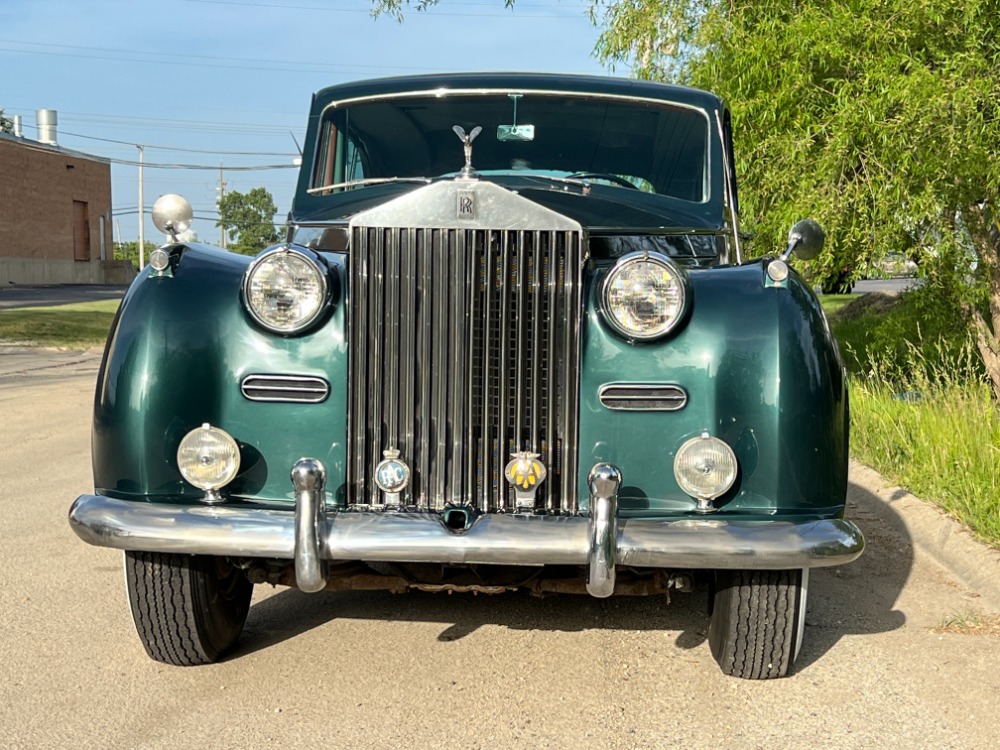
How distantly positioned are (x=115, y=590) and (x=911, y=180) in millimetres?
5753

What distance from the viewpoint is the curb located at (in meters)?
4.81

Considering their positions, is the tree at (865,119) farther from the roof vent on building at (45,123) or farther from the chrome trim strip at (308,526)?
the roof vent on building at (45,123)

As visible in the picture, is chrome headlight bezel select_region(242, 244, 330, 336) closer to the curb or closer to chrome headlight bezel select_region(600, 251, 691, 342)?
chrome headlight bezel select_region(600, 251, 691, 342)

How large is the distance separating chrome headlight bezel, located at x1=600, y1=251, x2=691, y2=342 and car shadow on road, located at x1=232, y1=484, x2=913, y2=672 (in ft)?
3.45

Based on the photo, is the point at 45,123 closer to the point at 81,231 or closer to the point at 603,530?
the point at 81,231

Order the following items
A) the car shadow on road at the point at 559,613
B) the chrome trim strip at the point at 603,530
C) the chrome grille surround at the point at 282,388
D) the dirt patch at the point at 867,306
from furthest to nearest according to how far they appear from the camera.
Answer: the dirt patch at the point at 867,306 → the car shadow on road at the point at 559,613 → the chrome grille surround at the point at 282,388 → the chrome trim strip at the point at 603,530

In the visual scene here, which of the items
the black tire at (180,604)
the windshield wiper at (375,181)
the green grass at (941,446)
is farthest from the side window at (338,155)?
the green grass at (941,446)

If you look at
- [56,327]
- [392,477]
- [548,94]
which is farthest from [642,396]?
[56,327]

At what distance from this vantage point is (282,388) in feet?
11.3

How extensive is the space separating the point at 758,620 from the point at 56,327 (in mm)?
18843

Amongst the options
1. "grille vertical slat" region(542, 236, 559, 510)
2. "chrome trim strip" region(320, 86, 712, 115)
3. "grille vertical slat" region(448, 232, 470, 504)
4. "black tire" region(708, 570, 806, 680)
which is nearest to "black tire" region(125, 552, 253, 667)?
"grille vertical slat" region(448, 232, 470, 504)

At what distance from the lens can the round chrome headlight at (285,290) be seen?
135 inches

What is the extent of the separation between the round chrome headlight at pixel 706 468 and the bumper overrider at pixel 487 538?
0.44 ft

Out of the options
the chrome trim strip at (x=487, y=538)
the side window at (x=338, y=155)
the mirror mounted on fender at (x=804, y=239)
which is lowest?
the chrome trim strip at (x=487, y=538)
